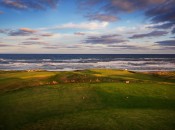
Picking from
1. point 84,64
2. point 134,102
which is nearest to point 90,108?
point 134,102

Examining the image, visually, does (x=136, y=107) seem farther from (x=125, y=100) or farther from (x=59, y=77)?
(x=59, y=77)

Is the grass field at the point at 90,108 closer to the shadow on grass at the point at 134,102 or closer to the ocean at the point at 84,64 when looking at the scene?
the shadow on grass at the point at 134,102

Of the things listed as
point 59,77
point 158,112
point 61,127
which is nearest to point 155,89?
point 158,112

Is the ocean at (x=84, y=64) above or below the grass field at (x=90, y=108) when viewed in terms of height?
below

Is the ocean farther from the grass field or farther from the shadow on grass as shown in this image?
the shadow on grass

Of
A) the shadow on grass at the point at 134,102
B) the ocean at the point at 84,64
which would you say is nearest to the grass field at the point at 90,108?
the shadow on grass at the point at 134,102

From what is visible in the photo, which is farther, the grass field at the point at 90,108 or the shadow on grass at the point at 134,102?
the shadow on grass at the point at 134,102

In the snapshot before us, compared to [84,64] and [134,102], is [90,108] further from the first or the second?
[84,64]

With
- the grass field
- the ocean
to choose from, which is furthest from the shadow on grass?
the ocean
